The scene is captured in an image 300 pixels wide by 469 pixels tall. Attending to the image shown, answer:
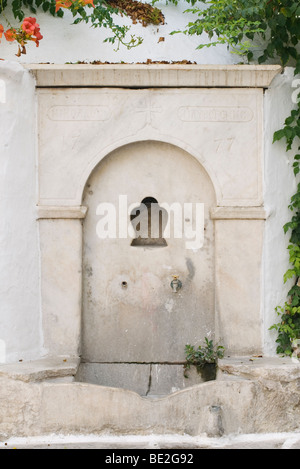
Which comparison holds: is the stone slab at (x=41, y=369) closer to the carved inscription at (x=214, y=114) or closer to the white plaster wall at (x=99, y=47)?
the carved inscription at (x=214, y=114)

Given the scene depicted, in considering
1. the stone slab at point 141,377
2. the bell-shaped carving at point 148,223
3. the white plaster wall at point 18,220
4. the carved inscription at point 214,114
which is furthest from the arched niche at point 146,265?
the white plaster wall at point 18,220

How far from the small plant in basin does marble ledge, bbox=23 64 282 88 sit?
2420mm

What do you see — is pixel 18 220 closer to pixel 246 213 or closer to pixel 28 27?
pixel 28 27

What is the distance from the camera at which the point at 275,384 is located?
5195 millimetres

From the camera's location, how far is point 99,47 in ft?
21.2

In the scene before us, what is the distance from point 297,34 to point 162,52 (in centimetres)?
134

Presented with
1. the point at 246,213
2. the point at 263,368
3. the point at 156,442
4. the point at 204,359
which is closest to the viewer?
the point at 156,442

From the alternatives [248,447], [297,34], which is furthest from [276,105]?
[248,447]

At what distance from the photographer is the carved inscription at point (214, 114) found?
6016mm

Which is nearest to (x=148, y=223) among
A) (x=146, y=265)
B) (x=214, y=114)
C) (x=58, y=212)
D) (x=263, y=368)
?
(x=146, y=265)

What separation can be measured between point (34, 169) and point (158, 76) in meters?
1.43

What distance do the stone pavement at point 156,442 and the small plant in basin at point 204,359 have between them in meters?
1.13

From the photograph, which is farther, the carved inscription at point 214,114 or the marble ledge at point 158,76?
the carved inscription at point 214,114

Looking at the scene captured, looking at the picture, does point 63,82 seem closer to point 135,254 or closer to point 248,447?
point 135,254
